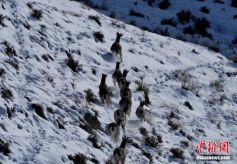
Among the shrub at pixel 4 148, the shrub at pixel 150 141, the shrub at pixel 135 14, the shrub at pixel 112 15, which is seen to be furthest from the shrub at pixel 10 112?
the shrub at pixel 135 14

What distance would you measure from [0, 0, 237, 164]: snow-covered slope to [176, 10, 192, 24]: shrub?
8.79ft

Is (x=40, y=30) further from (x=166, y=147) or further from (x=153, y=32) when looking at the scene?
(x=153, y=32)

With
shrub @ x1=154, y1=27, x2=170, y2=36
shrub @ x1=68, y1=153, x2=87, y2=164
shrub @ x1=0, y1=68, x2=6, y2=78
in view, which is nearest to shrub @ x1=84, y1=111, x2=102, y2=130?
shrub @ x1=68, y1=153, x2=87, y2=164

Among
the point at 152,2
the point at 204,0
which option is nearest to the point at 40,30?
the point at 152,2

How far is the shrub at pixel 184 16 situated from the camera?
18.6m

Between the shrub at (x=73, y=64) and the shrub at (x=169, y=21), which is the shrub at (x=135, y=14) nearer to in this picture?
the shrub at (x=169, y=21)

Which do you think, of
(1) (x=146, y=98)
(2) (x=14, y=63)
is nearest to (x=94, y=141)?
(2) (x=14, y=63)

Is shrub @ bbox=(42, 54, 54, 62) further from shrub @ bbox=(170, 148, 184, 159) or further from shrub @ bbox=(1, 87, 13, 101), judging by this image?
shrub @ bbox=(170, 148, 184, 159)

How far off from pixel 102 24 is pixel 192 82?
2753mm

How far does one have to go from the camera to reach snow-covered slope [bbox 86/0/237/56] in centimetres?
1716

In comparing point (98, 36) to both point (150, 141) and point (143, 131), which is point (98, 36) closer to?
point (143, 131)

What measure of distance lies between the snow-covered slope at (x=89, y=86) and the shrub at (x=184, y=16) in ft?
8.79

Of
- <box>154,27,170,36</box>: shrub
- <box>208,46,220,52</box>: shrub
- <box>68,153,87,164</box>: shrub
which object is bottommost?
<box>68,153,87,164</box>: shrub

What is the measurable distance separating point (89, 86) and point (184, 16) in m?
8.40
